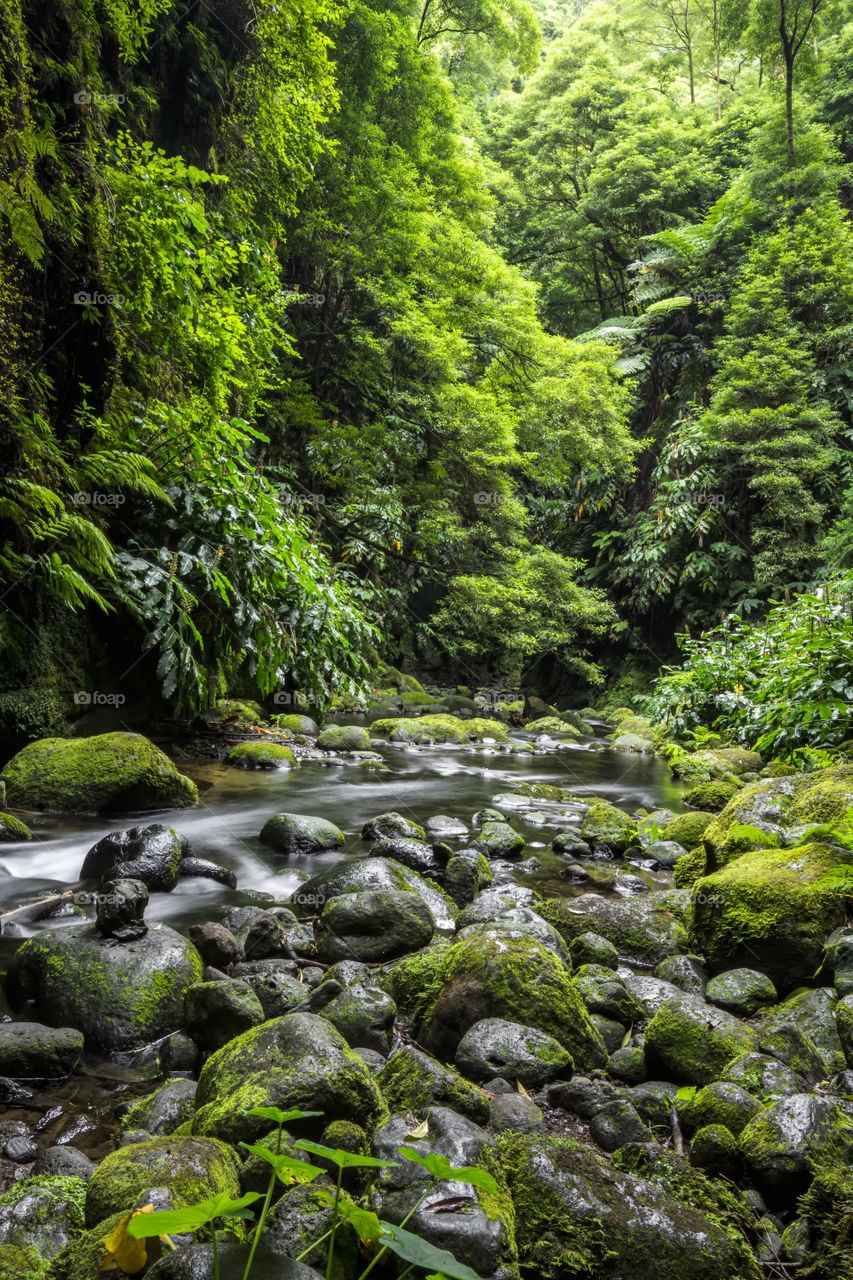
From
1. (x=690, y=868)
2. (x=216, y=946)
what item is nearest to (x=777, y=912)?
(x=690, y=868)

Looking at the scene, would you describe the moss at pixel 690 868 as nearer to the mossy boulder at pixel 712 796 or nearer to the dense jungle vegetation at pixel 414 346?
the dense jungle vegetation at pixel 414 346

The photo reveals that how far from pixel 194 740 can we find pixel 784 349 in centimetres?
1498

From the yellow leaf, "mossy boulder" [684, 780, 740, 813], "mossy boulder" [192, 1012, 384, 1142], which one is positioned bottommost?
"mossy boulder" [684, 780, 740, 813]

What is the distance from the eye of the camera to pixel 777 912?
3.45m

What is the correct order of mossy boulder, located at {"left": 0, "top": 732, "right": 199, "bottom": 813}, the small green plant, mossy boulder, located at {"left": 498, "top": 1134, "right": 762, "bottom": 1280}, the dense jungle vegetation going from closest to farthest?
the small green plant < mossy boulder, located at {"left": 498, "top": 1134, "right": 762, "bottom": 1280} < mossy boulder, located at {"left": 0, "top": 732, "right": 199, "bottom": 813} < the dense jungle vegetation

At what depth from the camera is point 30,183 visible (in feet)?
17.6

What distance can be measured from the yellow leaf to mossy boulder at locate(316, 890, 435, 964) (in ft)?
7.28

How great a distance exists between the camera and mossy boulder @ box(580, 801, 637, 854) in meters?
5.97

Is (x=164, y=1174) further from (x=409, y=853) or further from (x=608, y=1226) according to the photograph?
(x=409, y=853)

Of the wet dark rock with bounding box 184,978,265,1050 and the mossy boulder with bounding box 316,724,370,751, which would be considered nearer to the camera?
the wet dark rock with bounding box 184,978,265,1050

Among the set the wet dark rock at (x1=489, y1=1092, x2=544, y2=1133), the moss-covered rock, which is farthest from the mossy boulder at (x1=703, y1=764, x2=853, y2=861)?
the wet dark rock at (x1=489, y1=1092, x2=544, y2=1133)

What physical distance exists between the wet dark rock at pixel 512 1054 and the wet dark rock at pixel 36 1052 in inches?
55.3

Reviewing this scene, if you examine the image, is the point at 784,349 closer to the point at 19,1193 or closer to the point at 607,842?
the point at 607,842

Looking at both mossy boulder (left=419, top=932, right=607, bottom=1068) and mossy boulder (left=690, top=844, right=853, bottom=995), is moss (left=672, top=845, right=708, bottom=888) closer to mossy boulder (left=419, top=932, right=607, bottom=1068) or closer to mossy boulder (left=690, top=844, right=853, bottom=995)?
mossy boulder (left=690, top=844, right=853, bottom=995)
